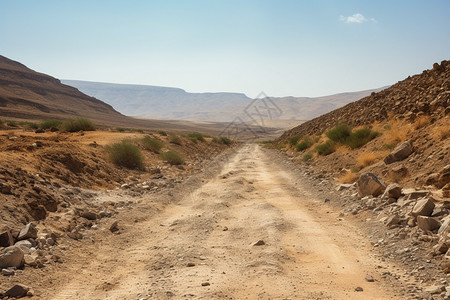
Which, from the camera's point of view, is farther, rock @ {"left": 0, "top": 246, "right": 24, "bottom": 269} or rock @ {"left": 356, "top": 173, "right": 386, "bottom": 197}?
rock @ {"left": 356, "top": 173, "right": 386, "bottom": 197}

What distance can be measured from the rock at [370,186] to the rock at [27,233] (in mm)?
7906

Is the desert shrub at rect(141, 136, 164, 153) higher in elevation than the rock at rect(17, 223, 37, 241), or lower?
higher

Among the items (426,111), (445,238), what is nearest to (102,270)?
(445,238)

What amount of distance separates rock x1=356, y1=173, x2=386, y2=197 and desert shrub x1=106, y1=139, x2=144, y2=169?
1030cm

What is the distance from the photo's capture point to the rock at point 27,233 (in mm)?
6543

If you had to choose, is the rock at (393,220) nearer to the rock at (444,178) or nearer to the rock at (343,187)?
the rock at (444,178)

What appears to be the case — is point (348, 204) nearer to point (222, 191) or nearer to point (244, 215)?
point (244, 215)

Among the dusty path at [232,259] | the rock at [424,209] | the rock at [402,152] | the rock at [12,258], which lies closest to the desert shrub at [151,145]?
the dusty path at [232,259]

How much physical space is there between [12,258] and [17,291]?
827mm

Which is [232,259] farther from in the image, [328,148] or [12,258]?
[328,148]

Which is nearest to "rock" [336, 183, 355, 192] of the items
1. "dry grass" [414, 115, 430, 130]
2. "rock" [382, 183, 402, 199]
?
"rock" [382, 183, 402, 199]

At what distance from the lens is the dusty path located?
5047mm

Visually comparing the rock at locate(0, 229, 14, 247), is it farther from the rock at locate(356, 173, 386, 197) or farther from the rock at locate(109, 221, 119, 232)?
the rock at locate(356, 173, 386, 197)

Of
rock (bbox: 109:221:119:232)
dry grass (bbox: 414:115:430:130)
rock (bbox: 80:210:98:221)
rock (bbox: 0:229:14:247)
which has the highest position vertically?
dry grass (bbox: 414:115:430:130)
